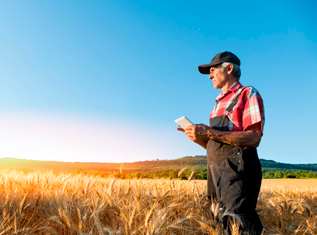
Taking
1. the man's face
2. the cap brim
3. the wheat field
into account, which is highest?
the cap brim

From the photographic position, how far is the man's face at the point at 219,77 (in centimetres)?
288

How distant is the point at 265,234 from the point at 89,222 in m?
1.95

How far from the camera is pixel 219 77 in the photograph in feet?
9.53

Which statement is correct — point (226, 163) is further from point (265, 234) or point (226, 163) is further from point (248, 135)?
point (265, 234)

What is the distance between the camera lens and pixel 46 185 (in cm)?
367

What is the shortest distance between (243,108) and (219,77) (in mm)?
559

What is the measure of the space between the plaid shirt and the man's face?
0.14m

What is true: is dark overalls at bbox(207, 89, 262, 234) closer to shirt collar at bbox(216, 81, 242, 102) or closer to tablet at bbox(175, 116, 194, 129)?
shirt collar at bbox(216, 81, 242, 102)

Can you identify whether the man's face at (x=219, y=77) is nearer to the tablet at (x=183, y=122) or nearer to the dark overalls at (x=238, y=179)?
the dark overalls at (x=238, y=179)

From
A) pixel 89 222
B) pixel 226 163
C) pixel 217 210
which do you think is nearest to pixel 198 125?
pixel 226 163

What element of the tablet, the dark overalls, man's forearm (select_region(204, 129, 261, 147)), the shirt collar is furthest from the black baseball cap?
man's forearm (select_region(204, 129, 261, 147))

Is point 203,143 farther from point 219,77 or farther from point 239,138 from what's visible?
point 219,77

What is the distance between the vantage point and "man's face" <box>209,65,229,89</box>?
113 inches

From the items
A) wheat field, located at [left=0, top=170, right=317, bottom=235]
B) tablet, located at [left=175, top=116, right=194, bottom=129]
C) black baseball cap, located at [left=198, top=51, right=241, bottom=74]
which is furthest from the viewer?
black baseball cap, located at [left=198, top=51, right=241, bottom=74]
